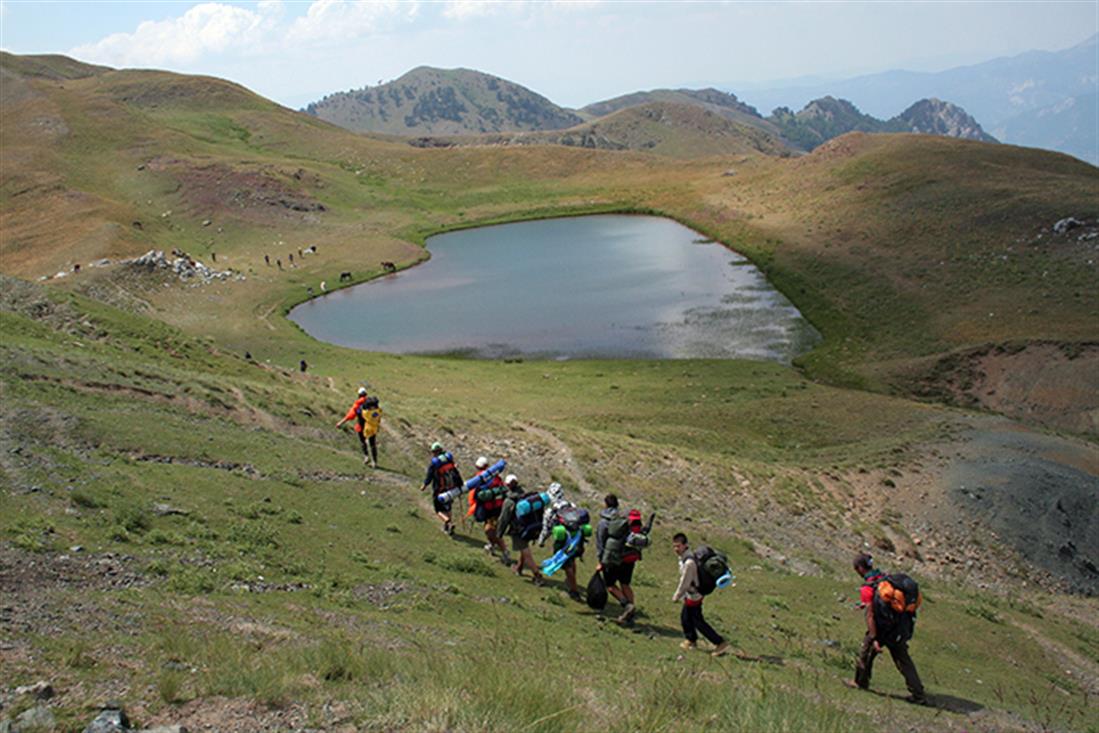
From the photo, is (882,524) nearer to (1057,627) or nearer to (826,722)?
(1057,627)

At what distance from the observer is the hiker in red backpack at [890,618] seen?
13922 millimetres

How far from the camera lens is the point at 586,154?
147125mm

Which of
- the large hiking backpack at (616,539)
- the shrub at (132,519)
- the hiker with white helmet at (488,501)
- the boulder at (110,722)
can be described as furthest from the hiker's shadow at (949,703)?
the shrub at (132,519)

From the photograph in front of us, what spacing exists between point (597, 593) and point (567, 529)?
4.85 feet

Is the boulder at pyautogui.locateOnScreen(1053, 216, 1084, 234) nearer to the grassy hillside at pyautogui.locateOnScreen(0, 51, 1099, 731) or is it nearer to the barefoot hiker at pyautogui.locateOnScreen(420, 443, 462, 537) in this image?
the grassy hillside at pyautogui.locateOnScreen(0, 51, 1099, 731)

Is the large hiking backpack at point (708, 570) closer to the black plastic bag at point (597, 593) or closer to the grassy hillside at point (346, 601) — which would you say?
the grassy hillside at point (346, 601)

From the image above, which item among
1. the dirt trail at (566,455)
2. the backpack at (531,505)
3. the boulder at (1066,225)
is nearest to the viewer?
the backpack at (531,505)

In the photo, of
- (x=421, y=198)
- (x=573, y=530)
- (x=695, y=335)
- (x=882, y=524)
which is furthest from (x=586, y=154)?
(x=573, y=530)

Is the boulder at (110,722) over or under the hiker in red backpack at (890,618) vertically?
over

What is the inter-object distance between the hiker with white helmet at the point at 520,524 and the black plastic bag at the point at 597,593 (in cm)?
172

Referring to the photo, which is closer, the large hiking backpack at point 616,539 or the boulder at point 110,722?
the boulder at point 110,722

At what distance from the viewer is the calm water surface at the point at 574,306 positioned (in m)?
60.7

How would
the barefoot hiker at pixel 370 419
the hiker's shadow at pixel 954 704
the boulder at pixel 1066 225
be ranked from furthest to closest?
the boulder at pixel 1066 225 → the barefoot hiker at pixel 370 419 → the hiker's shadow at pixel 954 704

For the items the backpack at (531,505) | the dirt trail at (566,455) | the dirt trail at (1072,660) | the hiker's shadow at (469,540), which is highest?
the backpack at (531,505)
